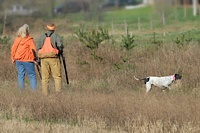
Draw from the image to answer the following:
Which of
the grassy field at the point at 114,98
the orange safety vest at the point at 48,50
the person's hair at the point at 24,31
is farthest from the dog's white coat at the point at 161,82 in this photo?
the person's hair at the point at 24,31

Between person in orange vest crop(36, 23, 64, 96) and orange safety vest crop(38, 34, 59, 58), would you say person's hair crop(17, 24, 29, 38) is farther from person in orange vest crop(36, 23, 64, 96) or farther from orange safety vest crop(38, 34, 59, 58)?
orange safety vest crop(38, 34, 59, 58)

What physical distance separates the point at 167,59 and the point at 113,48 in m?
2.28

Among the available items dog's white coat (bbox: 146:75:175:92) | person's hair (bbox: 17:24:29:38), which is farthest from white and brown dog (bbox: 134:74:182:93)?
person's hair (bbox: 17:24:29:38)

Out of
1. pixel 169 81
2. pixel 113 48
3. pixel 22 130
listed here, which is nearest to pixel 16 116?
pixel 22 130

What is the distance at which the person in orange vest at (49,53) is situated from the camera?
1289 centimetres

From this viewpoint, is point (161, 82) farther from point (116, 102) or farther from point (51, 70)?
point (116, 102)

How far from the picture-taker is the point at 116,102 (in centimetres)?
1106

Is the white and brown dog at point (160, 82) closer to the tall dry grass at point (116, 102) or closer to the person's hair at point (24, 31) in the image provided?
the tall dry grass at point (116, 102)

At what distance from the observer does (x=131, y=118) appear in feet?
33.4

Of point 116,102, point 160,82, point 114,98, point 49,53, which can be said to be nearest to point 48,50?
point 49,53

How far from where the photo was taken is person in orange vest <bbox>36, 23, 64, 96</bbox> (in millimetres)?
12891

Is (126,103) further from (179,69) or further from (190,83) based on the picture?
(179,69)

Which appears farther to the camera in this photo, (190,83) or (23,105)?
(190,83)

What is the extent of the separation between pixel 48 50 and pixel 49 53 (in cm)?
7
